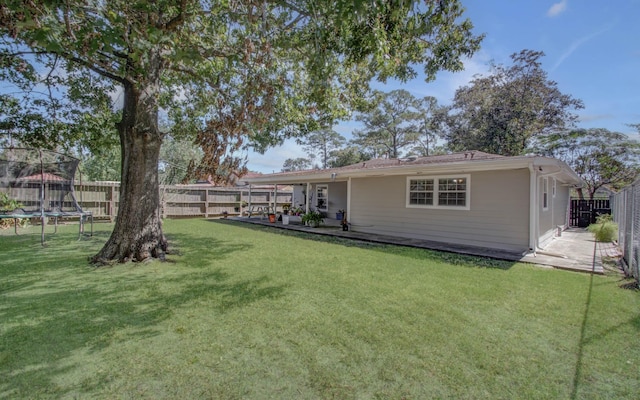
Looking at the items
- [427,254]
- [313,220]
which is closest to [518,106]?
[313,220]

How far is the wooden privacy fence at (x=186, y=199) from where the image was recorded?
12.8m

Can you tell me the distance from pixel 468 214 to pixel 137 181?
8.05m

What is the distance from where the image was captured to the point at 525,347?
273cm

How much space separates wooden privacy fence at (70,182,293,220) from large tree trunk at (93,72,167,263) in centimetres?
718

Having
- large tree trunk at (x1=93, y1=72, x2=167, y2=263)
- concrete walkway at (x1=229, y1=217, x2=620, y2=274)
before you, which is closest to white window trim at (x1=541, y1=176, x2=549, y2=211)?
concrete walkway at (x1=229, y1=217, x2=620, y2=274)

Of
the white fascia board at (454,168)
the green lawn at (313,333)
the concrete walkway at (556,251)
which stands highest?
the white fascia board at (454,168)

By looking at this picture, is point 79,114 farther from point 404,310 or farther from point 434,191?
point 434,191

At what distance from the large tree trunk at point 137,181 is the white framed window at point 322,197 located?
32.3 ft

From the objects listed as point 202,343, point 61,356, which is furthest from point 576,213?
point 61,356

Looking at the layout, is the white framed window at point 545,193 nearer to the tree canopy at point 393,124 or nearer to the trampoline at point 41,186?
the trampoline at point 41,186

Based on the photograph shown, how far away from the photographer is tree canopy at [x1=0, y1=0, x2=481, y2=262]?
3.28 metres

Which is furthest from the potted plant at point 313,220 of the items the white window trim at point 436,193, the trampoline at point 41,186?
the trampoline at point 41,186

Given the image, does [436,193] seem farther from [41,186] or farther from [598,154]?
[598,154]

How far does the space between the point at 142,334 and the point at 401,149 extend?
30606 millimetres
